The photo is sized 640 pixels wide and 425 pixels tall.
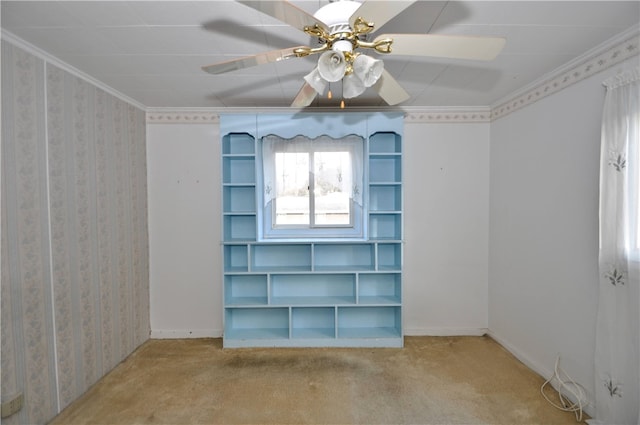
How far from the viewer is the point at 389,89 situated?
175cm

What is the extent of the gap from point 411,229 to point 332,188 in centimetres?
90

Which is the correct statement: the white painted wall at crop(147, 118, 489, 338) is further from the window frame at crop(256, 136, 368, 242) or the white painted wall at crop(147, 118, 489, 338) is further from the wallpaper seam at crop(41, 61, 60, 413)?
the wallpaper seam at crop(41, 61, 60, 413)

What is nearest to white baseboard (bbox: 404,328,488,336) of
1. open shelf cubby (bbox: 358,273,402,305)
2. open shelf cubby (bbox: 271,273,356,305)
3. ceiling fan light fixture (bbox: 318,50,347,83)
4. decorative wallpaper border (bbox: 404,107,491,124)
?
open shelf cubby (bbox: 358,273,402,305)

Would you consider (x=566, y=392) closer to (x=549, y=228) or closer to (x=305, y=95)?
(x=549, y=228)

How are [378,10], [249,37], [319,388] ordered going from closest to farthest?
1. [378,10]
2. [249,37]
3. [319,388]

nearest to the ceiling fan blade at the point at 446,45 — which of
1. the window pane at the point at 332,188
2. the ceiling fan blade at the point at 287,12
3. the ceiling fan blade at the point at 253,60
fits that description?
the ceiling fan blade at the point at 287,12

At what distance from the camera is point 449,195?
3.25 m

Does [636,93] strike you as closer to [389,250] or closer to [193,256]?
[389,250]

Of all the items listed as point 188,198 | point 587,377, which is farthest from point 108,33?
point 587,377

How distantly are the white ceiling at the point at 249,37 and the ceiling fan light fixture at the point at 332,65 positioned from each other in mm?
486

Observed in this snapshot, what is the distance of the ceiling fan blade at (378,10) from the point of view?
106 centimetres

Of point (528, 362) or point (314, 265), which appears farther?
point (314, 265)

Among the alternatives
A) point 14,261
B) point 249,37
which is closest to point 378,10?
point 249,37

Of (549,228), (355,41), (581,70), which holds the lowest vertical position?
(549,228)
